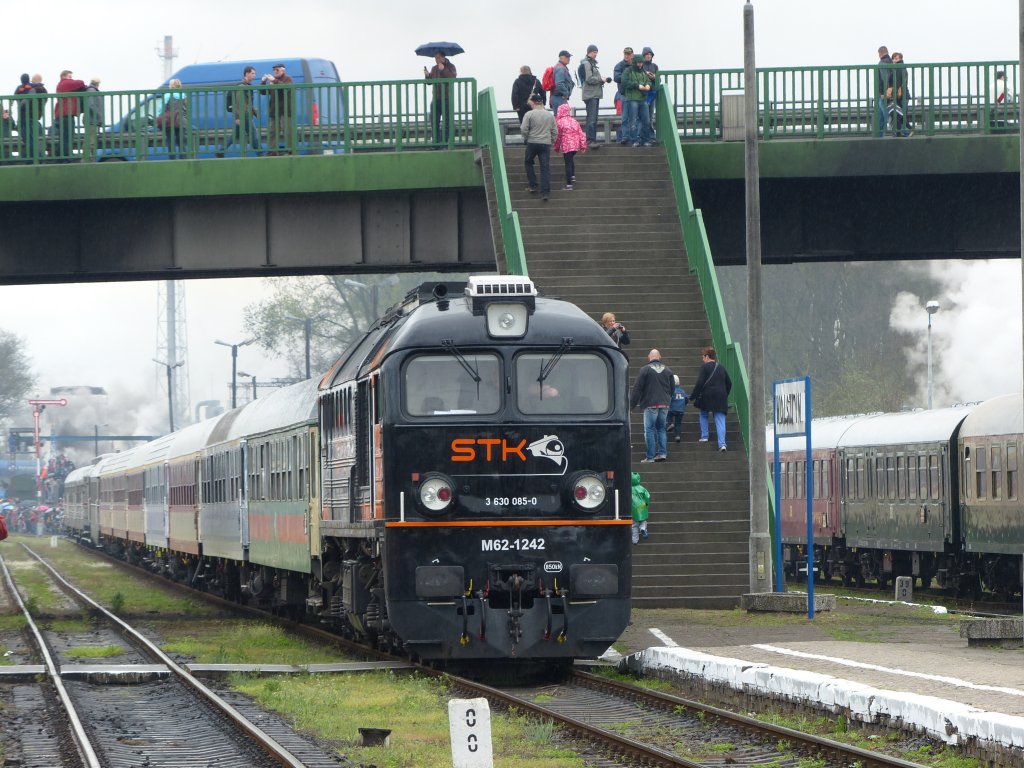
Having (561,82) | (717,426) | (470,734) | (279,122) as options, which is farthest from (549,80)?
(470,734)

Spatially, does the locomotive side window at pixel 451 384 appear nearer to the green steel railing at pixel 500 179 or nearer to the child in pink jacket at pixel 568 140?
the green steel railing at pixel 500 179

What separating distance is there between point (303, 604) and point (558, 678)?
28.0ft

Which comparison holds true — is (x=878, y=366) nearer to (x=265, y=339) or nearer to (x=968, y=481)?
(x=265, y=339)

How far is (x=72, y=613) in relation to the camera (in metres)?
29.2

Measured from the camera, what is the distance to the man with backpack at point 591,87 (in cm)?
3128

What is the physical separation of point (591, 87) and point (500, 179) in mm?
3800

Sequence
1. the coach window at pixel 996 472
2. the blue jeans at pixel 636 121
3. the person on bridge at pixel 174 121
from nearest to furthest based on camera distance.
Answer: the coach window at pixel 996 472 → the person on bridge at pixel 174 121 → the blue jeans at pixel 636 121

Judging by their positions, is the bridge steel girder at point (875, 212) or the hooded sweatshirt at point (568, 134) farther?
the bridge steel girder at point (875, 212)

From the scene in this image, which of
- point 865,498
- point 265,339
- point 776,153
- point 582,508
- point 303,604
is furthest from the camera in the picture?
point 265,339

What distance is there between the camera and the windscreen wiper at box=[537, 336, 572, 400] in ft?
52.4

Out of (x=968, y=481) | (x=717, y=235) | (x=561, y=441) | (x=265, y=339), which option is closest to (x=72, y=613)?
(x=717, y=235)

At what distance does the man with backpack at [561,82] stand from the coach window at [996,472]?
8.96 metres

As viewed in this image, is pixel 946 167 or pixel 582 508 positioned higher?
pixel 946 167

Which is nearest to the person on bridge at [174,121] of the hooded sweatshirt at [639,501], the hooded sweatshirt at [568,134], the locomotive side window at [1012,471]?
the hooded sweatshirt at [568,134]
